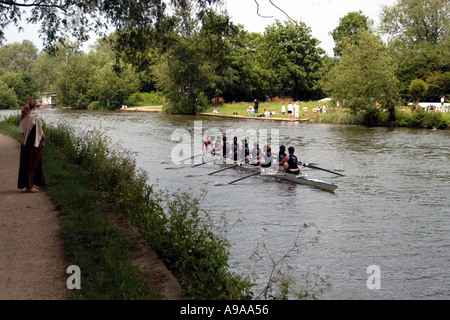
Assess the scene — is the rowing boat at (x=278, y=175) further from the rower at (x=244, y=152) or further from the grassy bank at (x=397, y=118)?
the grassy bank at (x=397, y=118)

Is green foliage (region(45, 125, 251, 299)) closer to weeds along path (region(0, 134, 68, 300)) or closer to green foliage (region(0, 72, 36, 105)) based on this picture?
weeds along path (region(0, 134, 68, 300))

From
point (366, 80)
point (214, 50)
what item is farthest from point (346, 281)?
point (366, 80)

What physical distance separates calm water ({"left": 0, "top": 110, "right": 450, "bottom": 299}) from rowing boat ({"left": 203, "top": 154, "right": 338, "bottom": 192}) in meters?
0.30

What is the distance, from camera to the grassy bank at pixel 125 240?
581 centimetres

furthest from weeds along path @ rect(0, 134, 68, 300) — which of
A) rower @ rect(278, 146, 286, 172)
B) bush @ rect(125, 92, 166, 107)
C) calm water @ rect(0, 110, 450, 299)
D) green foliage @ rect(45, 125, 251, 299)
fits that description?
bush @ rect(125, 92, 166, 107)

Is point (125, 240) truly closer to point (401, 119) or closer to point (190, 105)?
point (401, 119)

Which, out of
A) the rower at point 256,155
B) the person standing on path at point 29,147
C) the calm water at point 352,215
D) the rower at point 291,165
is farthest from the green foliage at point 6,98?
the person standing on path at point 29,147

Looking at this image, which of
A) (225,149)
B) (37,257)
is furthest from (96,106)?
(37,257)

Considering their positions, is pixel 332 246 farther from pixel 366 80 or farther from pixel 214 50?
pixel 366 80

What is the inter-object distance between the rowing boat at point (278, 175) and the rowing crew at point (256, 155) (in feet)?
0.60

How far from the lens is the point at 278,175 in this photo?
1862 cm

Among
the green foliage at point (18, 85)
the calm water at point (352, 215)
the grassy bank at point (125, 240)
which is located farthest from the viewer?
the green foliage at point (18, 85)

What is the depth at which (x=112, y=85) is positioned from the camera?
3110 inches
